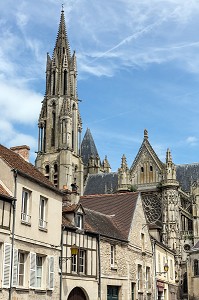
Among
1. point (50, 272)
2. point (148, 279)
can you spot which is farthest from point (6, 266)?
point (148, 279)

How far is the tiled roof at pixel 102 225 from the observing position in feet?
63.9

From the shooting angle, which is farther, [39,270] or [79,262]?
[79,262]

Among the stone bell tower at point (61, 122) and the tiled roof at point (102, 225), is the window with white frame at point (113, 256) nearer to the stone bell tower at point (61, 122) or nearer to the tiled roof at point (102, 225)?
the tiled roof at point (102, 225)

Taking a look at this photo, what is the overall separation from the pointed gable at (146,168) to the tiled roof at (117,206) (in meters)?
25.7

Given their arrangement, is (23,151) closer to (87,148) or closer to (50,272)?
(50,272)

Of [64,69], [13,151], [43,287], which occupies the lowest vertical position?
[43,287]

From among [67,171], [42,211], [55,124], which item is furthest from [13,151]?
[55,124]

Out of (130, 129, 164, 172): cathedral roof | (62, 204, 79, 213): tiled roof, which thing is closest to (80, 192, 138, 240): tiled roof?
(62, 204, 79, 213): tiled roof

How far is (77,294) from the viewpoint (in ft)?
58.8

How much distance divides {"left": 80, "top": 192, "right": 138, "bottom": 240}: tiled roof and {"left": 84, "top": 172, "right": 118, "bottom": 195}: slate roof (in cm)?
2979

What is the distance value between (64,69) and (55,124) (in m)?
7.57

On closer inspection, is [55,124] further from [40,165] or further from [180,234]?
[180,234]

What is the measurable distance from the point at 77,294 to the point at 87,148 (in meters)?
58.9

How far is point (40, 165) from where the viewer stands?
191 ft
